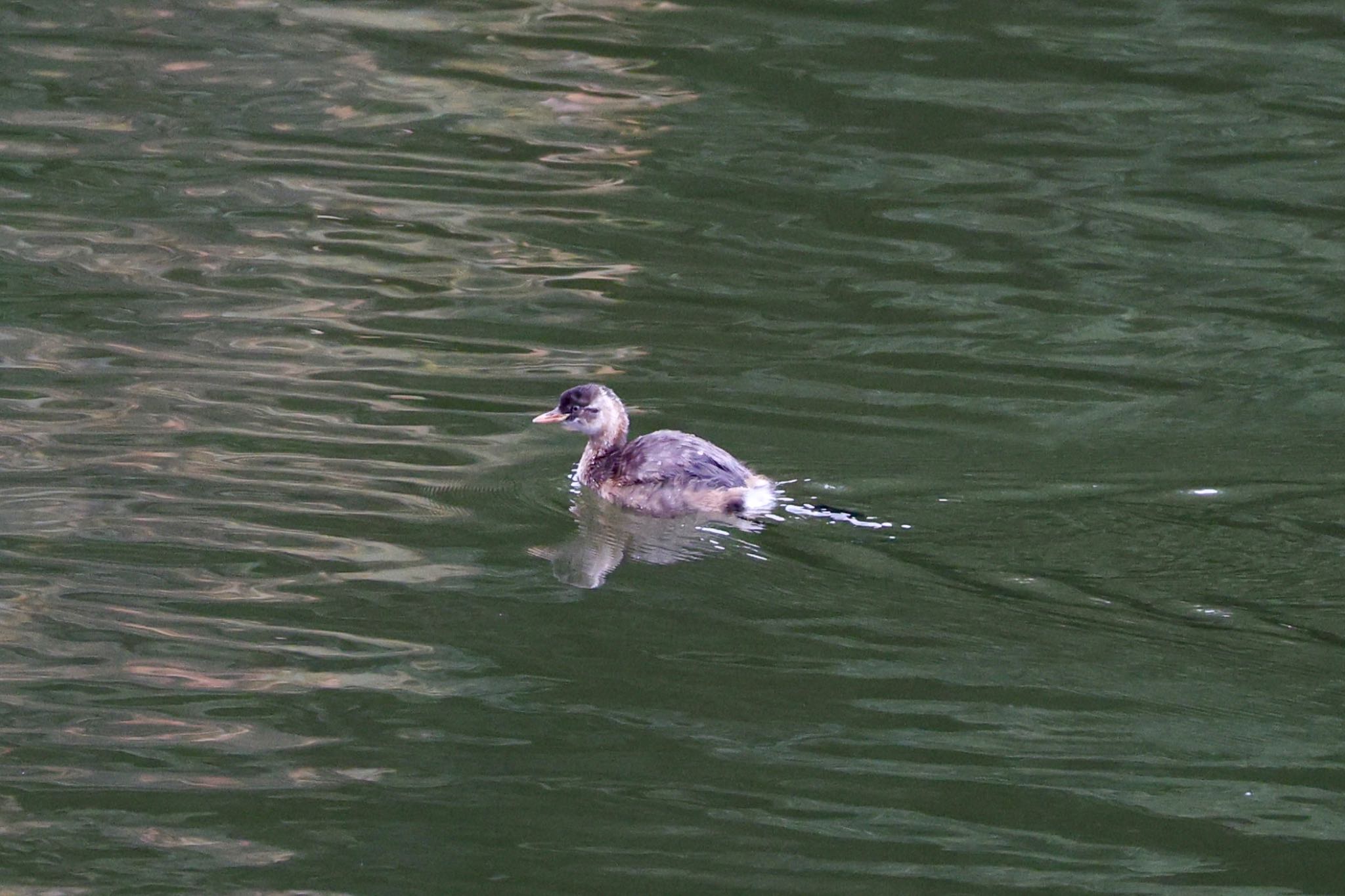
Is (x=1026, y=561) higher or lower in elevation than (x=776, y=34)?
lower

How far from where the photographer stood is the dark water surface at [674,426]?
15.6ft

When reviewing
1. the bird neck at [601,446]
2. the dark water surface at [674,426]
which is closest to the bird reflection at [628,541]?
the dark water surface at [674,426]

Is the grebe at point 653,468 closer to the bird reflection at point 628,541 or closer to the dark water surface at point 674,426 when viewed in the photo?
the bird reflection at point 628,541

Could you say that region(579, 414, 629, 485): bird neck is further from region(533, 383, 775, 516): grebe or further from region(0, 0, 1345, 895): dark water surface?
region(0, 0, 1345, 895): dark water surface

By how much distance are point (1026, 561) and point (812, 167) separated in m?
5.46

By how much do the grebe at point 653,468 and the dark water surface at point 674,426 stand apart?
161 millimetres

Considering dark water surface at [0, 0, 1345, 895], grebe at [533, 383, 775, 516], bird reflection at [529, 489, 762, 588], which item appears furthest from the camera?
grebe at [533, 383, 775, 516]

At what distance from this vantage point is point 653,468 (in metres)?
6.90

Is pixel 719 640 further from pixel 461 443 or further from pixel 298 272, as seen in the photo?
pixel 298 272

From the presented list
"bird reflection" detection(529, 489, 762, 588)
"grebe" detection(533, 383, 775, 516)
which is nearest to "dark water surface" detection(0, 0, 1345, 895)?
"bird reflection" detection(529, 489, 762, 588)

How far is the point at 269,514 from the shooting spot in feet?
21.6

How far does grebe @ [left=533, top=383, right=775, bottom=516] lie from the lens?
673 centimetres

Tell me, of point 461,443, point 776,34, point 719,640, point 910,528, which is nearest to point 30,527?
point 461,443

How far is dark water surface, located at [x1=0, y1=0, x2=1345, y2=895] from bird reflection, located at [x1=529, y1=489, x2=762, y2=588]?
0.03m
